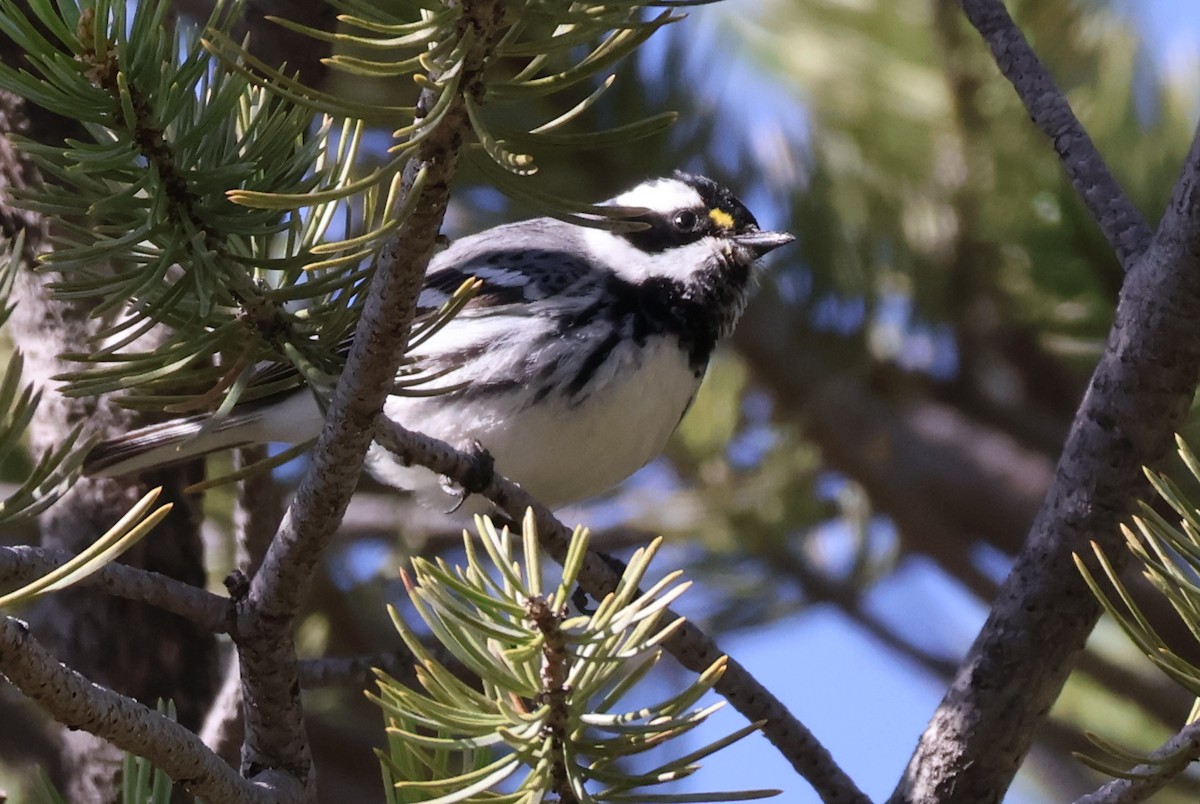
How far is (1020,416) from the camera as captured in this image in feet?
9.09

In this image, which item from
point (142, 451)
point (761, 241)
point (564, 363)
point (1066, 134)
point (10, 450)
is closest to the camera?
point (10, 450)

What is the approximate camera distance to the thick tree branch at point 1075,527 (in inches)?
48.8

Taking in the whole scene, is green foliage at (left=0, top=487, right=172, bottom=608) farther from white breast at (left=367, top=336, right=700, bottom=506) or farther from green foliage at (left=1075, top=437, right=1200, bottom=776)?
white breast at (left=367, top=336, right=700, bottom=506)

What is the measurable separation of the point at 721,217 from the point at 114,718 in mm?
1718

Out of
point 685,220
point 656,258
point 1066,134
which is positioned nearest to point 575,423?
point 656,258

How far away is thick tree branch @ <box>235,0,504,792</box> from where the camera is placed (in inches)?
34.8

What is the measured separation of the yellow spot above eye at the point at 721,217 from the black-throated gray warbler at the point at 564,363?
5cm

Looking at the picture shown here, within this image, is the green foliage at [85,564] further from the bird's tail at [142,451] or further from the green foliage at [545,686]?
the bird's tail at [142,451]

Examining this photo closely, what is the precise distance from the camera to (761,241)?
2.38 m

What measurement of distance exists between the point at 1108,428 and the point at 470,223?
5.40 feet

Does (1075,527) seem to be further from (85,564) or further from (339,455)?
(85,564)

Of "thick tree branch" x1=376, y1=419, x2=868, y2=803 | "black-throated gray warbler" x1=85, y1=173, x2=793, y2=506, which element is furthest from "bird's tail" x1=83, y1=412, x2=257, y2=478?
"thick tree branch" x1=376, y1=419, x2=868, y2=803

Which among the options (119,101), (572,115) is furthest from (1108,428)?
(119,101)

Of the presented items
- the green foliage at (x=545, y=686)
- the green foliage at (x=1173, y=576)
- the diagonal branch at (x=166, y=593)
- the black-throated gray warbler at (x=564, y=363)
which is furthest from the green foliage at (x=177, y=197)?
the black-throated gray warbler at (x=564, y=363)
